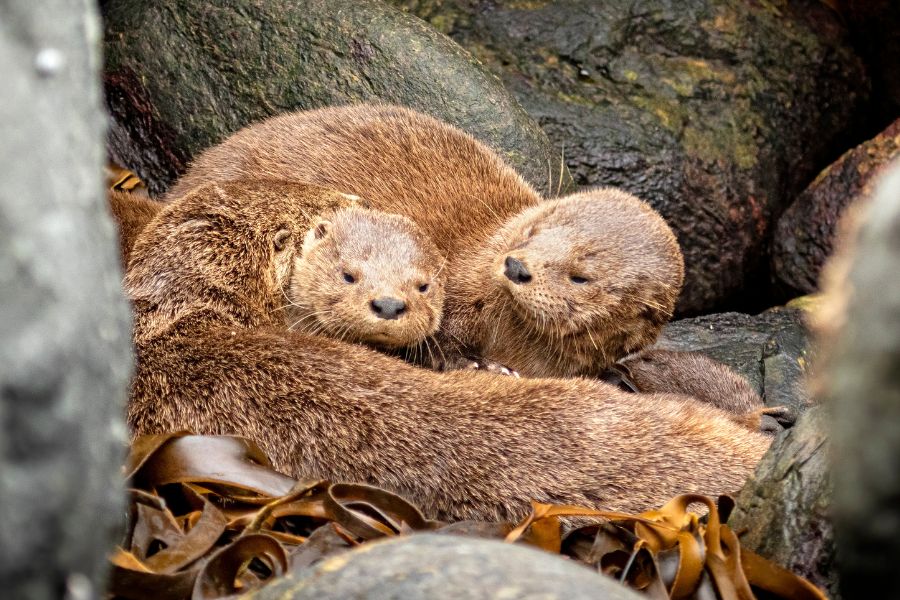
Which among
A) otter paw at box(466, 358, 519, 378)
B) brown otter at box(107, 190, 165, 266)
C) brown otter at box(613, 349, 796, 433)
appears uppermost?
brown otter at box(107, 190, 165, 266)

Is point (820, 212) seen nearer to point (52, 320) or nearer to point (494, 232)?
point (494, 232)

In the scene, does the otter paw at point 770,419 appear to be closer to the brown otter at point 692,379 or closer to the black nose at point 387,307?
the brown otter at point 692,379

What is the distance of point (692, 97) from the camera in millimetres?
6488

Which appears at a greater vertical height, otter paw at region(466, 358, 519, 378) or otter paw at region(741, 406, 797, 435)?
otter paw at region(741, 406, 797, 435)

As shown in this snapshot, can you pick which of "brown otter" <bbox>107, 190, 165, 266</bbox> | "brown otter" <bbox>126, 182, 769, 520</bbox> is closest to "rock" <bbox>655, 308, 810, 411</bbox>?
"brown otter" <bbox>126, 182, 769, 520</bbox>

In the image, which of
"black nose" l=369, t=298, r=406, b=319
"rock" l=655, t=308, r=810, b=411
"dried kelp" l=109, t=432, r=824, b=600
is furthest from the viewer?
"rock" l=655, t=308, r=810, b=411

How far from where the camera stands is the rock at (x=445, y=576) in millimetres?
1682

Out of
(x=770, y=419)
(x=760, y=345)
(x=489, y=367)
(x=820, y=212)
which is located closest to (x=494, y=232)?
(x=489, y=367)

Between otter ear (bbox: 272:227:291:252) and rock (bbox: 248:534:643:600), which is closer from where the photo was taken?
rock (bbox: 248:534:643:600)

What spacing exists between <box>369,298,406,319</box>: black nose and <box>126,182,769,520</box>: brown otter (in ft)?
0.77

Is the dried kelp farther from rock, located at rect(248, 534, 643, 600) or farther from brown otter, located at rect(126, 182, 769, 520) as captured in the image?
rock, located at rect(248, 534, 643, 600)

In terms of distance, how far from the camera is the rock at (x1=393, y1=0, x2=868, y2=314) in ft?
20.4

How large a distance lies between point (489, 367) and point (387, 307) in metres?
0.73

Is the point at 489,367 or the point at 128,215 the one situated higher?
the point at 128,215
